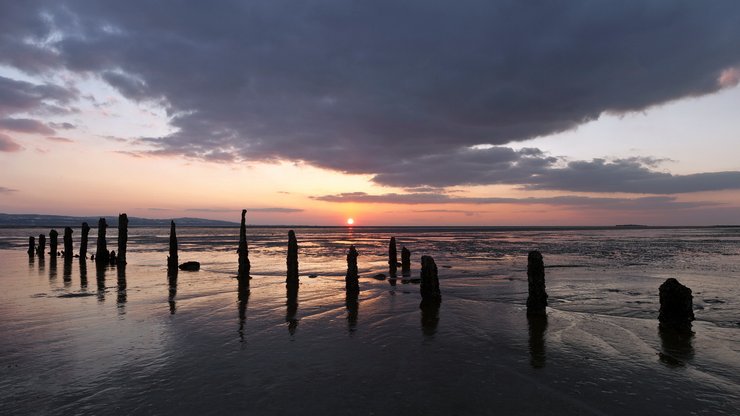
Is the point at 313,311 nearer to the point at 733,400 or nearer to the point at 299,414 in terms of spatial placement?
the point at 299,414

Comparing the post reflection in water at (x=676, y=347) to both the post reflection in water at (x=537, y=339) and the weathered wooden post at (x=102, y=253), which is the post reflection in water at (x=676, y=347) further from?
the weathered wooden post at (x=102, y=253)

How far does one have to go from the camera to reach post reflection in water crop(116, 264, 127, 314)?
17.0m

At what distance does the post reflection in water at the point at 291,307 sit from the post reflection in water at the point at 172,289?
4478 mm

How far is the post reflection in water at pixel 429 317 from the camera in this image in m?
13.9

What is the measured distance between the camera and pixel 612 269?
3053 cm

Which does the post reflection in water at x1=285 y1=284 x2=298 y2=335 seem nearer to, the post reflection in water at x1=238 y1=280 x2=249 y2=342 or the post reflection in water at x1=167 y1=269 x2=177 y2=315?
the post reflection in water at x1=238 y1=280 x2=249 y2=342

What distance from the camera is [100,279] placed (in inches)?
1005

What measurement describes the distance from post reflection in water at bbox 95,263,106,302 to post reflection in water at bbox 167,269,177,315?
288 cm

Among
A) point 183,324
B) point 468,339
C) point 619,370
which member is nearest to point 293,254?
point 183,324

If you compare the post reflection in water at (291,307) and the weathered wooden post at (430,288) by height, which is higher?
the weathered wooden post at (430,288)

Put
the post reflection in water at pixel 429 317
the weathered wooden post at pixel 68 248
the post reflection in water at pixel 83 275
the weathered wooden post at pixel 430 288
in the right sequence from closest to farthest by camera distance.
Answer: the post reflection in water at pixel 429 317, the weathered wooden post at pixel 430 288, the post reflection in water at pixel 83 275, the weathered wooden post at pixel 68 248

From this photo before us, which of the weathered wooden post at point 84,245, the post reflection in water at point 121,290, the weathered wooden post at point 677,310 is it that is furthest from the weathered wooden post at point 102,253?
the weathered wooden post at point 677,310

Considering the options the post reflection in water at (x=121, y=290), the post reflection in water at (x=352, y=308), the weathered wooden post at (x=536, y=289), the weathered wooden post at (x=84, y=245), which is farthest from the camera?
Result: the weathered wooden post at (x=84, y=245)

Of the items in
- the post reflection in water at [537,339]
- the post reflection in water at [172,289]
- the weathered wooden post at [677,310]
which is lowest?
the post reflection in water at [537,339]
